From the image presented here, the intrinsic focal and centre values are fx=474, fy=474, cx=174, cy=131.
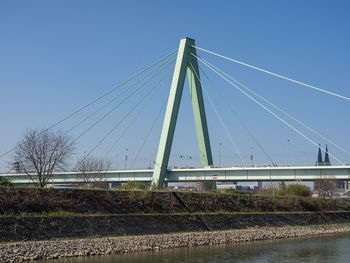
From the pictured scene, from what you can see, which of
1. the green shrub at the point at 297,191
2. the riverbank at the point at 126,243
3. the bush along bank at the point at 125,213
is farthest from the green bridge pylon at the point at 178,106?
the green shrub at the point at 297,191

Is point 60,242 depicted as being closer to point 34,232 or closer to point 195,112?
point 34,232

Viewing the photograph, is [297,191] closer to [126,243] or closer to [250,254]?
[250,254]

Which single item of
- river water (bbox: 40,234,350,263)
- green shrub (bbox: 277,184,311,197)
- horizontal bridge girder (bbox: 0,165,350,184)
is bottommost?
river water (bbox: 40,234,350,263)

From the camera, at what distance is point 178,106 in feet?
145

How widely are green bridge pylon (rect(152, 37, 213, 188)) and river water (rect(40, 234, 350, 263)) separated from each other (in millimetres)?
15573

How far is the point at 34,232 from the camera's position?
24.1 metres

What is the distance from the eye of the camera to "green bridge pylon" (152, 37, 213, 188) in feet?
144

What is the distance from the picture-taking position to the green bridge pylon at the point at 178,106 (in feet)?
144

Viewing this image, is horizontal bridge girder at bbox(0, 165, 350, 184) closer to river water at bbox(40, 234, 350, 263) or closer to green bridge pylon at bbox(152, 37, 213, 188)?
green bridge pylon at bbox(152, 37, 213, 188)

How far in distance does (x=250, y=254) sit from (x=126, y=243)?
22.2 ft

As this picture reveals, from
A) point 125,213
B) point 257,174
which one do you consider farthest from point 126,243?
point 257,174

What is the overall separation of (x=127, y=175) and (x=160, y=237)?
29.3m

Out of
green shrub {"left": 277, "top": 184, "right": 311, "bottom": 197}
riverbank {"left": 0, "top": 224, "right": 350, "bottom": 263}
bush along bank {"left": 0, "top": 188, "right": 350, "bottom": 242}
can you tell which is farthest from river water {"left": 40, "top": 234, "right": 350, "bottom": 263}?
green shrub {"left": 277, "top": 184, "right": 311, "bottom": 197}

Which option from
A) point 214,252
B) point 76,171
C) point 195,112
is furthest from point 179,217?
point 76,171
